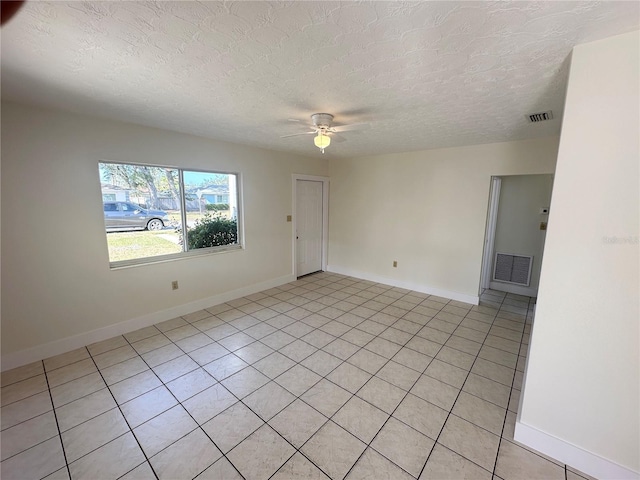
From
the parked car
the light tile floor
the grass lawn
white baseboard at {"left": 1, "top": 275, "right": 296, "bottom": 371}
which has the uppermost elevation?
the parked car

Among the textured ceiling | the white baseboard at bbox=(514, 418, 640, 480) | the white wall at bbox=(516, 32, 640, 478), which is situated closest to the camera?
the textured ceiling

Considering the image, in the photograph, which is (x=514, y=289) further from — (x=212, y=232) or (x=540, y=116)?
(x=212, y=232)

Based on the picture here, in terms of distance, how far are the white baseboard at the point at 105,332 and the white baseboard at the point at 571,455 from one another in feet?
11.7

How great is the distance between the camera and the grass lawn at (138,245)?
116 inches

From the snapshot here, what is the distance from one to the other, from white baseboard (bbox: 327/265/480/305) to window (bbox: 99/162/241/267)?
232 cm

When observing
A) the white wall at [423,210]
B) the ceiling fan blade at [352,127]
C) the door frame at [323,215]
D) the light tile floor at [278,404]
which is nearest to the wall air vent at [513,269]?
the white wall at [423,210]

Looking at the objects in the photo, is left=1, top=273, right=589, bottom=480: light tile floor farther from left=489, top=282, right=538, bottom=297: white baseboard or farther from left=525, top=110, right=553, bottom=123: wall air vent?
left=525, top=110, right=553, bottom=123: wall air vent

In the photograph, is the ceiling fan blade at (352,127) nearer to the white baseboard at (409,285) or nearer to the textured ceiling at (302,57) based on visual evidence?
the textured ceiling at (302,57)

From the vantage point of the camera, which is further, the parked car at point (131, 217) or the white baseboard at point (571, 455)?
the parked car at point (131, 217)

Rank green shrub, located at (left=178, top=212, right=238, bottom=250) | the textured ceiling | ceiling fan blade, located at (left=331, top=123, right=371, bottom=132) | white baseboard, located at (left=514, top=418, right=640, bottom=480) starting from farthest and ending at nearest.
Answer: green shrub, located at (left=178, top=212, right=238, bottom=250), ceiling fan blade, located at (left=331, top=123, right=371, bottom=132), white baseboard, located at (left=514, top=418, right=640, bottom=480), the textured ceiling

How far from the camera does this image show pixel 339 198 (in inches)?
212

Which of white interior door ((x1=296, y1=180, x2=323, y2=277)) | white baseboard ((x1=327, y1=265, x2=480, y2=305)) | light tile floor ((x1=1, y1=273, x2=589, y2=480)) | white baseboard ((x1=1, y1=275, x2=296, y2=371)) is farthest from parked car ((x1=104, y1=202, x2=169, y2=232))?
white baseboard ((x1=327, y1=265, x2=480, y2=305))

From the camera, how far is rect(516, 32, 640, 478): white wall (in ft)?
4.32

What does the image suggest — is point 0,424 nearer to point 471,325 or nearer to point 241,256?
point 241,256
